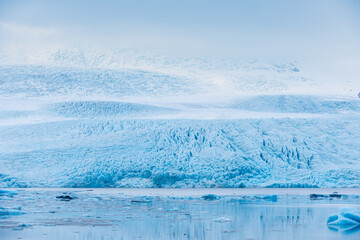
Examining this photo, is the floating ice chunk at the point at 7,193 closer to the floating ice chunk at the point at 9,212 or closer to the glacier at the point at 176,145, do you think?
the glacier at the point at 176,145

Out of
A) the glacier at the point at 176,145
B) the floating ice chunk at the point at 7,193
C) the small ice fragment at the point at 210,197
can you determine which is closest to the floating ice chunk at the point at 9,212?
the floating ice chunk at the point at 7,193

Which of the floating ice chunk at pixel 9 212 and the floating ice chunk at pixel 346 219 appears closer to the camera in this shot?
the floating ice chunk at pixel 346 219

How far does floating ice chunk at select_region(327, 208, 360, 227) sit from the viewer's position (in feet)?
25.2

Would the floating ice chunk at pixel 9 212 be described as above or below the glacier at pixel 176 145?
below

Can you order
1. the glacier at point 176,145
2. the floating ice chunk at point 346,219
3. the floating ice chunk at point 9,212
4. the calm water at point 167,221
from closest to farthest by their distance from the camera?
the calm water at point 167,221, the floating ice chunk at point 346,219, the floating ice chunk at point 9,212, the glacier at point 176,145

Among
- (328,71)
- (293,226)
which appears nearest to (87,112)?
(293,226)

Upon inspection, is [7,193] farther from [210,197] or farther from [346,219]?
[346,219]

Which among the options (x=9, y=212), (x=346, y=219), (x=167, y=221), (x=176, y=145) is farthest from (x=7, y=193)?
(x=346, y=219)

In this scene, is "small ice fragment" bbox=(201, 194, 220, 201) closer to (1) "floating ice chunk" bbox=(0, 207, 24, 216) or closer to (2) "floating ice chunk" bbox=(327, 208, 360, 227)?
(1) "floating ice chunk" bbox=(0, 207, 24, 216)

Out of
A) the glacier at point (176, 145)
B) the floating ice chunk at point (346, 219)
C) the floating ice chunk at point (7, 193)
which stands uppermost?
the glacier at point (176, 145)

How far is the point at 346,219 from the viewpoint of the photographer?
7.70 metres

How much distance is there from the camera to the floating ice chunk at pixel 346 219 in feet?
25.2

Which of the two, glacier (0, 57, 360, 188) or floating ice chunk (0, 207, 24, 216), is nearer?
floating ice chunk (0, 207, 24, 216)

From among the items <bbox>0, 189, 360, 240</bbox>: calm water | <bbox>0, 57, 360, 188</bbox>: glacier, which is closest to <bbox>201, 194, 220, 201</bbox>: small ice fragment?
<bbox>0, 189, 360, 240</bbox>: calm water
